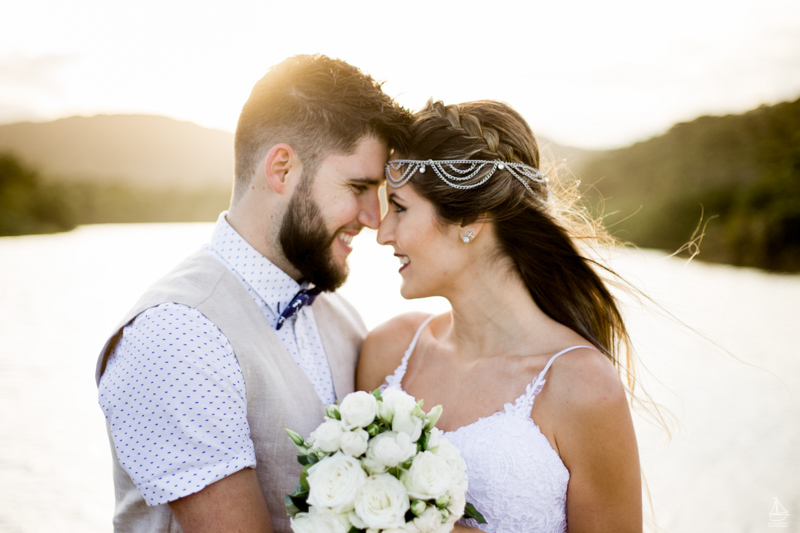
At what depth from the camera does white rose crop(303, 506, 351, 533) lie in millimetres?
1556

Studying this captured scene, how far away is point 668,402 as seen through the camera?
10422mm

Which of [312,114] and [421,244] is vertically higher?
[312,114]

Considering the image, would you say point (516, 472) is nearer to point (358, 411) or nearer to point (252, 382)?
point (358, 411)

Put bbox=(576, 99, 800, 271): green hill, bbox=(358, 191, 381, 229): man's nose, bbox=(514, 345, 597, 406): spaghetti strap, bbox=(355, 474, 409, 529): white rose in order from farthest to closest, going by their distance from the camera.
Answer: bbox=(576, 99, 800, 271): green hill < bbox=(358, 191, 381, 229): man's nose < bbox=(514, 345, 597, 406): spaghetti strap < bbox=(355, 474, 409, 529): white rose

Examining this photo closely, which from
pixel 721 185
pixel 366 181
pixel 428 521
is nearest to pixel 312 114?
pixel 366 181

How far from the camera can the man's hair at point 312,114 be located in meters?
2.61

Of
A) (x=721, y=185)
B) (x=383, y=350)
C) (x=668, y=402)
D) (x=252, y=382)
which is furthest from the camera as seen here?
(x=721, y=185)

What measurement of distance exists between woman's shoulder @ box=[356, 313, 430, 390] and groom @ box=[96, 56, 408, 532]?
0.26ft

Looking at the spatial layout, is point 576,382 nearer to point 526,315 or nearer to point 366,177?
point 526,315

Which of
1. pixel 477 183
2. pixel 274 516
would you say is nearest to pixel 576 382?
pixel 477 183

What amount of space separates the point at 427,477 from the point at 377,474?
0.15 m

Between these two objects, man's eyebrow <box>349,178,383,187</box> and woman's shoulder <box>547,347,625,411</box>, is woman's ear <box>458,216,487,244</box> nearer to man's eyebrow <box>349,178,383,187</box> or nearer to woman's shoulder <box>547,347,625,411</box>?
man's eyebrow <box>349,178,383,187</box>

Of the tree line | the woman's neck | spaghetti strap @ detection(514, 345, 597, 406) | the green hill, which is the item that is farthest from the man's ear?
the green hill

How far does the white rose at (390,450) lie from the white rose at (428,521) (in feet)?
0.54
